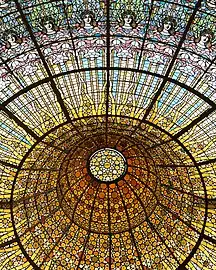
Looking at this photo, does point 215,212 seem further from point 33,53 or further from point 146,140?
point 33,53

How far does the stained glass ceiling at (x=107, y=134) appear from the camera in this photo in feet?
60.8

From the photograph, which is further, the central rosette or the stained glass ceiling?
the central rosette

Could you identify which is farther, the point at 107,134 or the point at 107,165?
the point at 107,165

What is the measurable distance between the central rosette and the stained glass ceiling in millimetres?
52

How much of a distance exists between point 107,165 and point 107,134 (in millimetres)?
2049

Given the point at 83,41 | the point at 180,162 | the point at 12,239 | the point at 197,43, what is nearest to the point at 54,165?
the point at 12,239

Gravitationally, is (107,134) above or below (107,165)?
above

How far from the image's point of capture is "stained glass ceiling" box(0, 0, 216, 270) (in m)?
18.5

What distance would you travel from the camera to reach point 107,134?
80.8ft

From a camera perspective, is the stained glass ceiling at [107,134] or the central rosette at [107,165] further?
the central rosette at [107,165]

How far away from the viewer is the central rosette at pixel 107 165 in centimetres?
2600

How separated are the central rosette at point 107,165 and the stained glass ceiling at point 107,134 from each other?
0.17 feet

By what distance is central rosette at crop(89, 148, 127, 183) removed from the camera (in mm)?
26000

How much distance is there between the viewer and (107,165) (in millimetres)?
26031
